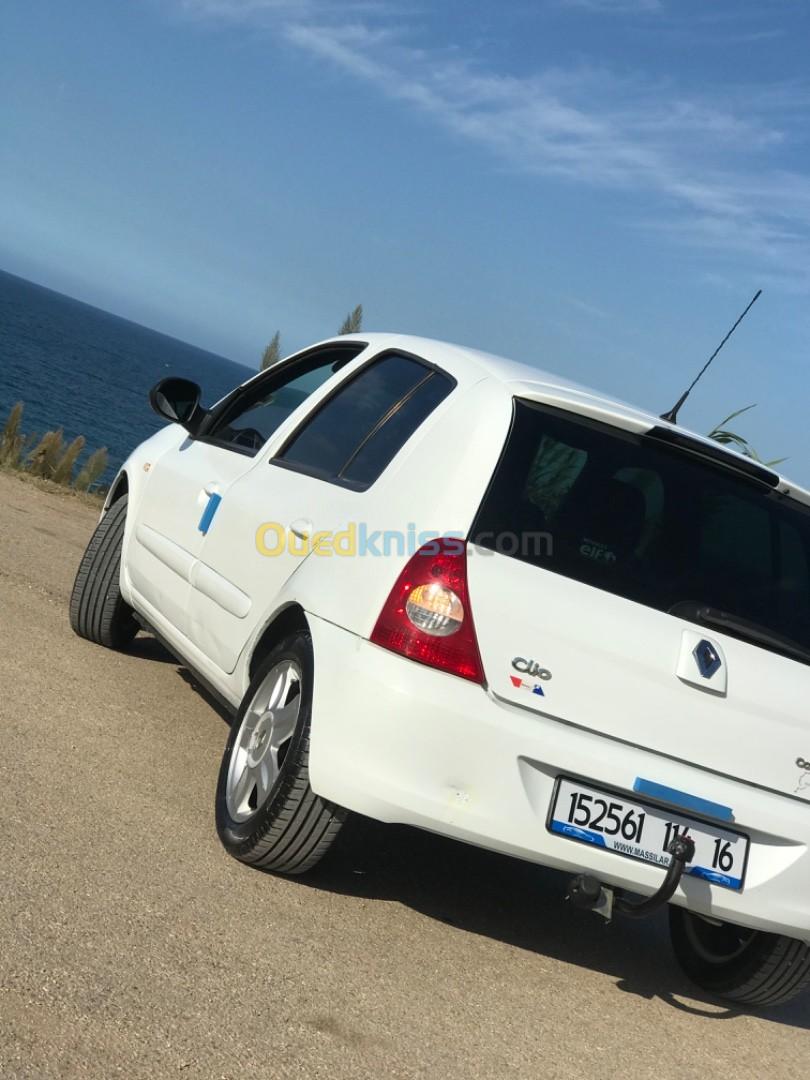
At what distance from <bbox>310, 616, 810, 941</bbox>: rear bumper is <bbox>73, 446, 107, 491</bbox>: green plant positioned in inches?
550

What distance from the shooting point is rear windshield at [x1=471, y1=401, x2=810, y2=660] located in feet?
12.3

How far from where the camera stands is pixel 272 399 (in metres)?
5.50

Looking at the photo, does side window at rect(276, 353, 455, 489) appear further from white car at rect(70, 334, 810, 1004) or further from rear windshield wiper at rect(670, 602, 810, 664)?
rear windshield wiper at rect(670, 602, 810, 664)

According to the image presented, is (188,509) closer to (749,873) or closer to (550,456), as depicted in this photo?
(550,456)

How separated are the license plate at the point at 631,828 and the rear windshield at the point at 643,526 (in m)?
0.56

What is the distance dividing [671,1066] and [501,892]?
1.21 metres

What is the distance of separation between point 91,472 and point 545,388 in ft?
49.5

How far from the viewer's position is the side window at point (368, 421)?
166 inches

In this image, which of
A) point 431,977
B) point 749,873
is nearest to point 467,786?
Result: point 431,977

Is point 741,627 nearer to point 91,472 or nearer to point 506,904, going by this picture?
point 506,904

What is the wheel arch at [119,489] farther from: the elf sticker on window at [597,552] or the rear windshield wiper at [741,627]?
the rear windshield wiper at [741,627]

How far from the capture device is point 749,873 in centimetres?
373

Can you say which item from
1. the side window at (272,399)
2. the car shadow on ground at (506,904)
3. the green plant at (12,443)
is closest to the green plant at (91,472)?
the green plant at (12,443)

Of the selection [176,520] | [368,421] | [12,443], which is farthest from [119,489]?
[12,443]
